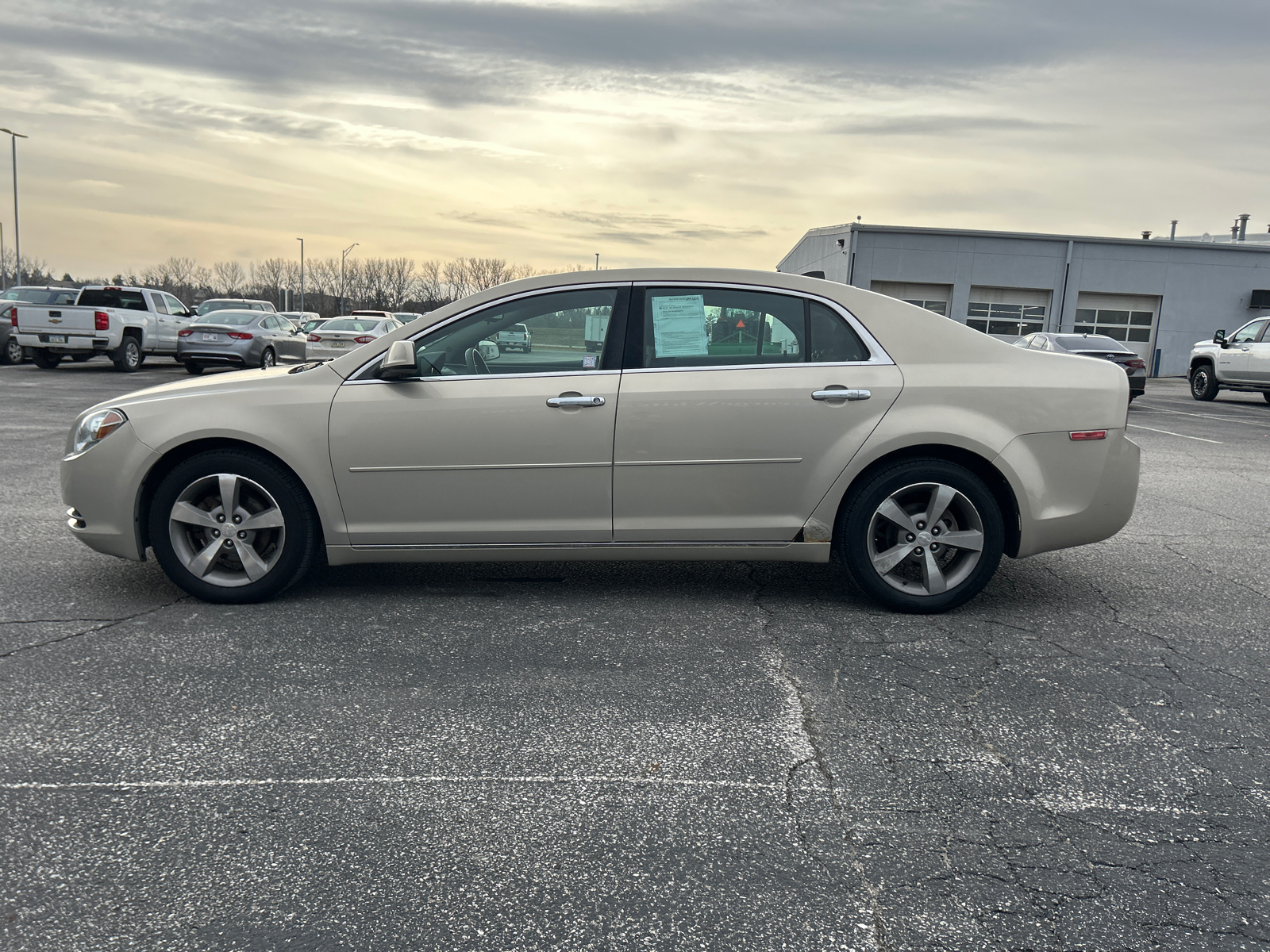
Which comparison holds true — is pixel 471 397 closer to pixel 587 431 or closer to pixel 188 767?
pixel 587 431

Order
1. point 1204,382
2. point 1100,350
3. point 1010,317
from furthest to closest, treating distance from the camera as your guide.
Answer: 1. point 1010,317
2. point 1204,382
3. point 1100,350

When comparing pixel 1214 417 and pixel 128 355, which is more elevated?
pixel 1214 417

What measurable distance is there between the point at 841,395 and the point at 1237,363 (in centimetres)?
2101

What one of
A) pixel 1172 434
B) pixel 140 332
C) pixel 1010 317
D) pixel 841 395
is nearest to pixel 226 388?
pixel 841 395

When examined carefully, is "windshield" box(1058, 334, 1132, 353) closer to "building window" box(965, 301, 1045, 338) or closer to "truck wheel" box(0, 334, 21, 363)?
"building window" box(965, 301, 1045, 338)

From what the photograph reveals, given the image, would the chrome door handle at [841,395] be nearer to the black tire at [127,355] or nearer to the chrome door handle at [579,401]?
the chrome door handle at [579,401]

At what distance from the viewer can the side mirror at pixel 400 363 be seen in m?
4.50

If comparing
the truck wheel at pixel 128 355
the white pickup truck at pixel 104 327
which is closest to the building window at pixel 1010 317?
the white pickup truck at pixel 104 327

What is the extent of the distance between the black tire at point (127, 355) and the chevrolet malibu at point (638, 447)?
1960 centimetres

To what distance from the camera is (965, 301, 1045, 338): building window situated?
40.2 m

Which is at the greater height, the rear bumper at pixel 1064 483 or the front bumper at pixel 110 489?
the rear bumper at pixel 1064 483

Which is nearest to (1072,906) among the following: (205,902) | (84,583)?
(205,902)

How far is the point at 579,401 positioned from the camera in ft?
14.9

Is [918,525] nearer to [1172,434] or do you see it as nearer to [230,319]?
[1172,434]
